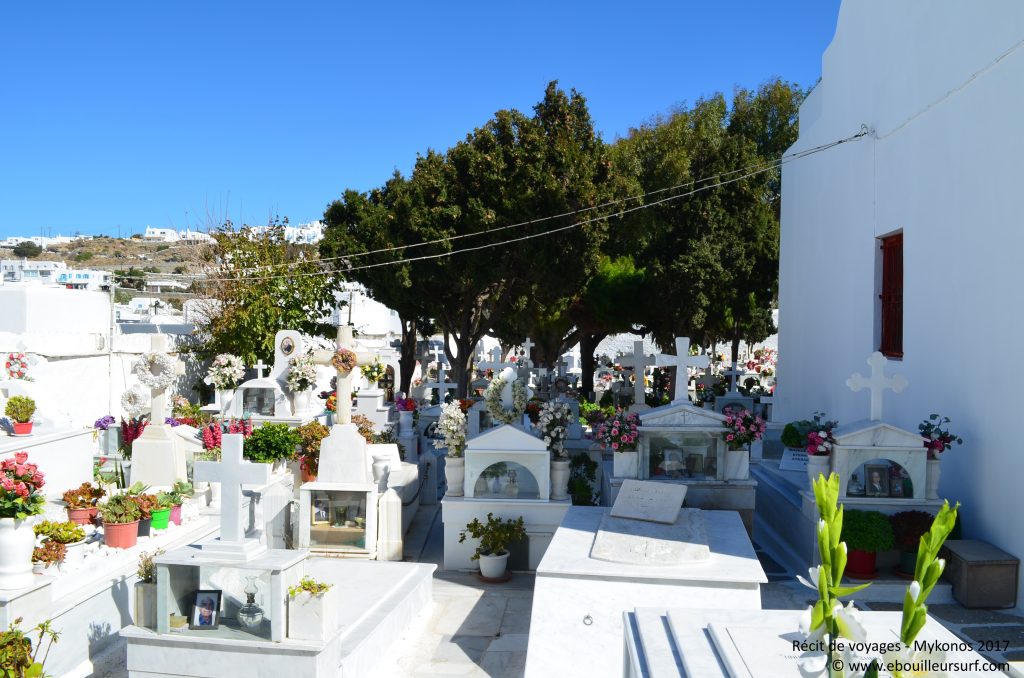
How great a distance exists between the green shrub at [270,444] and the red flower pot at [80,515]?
269 cm

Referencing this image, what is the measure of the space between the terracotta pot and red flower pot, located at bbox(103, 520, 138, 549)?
0.59 metres

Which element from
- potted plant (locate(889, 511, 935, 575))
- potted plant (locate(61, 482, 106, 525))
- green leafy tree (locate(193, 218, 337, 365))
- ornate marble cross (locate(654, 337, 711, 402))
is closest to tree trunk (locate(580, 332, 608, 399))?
green leafy tree (locate(193, 218, 337, 365))

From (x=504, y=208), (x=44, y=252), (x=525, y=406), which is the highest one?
(x=44, y=252)

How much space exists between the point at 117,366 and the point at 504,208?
9762 millimetres

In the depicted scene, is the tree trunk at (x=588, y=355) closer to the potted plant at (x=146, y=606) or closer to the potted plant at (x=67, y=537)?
the potted plant at (x=67, y=537)

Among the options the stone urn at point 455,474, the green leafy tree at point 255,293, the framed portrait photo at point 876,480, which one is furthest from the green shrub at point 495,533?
the green leafy tree at point 255,293

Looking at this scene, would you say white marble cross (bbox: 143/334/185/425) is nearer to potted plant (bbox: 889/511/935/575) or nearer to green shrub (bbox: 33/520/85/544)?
green shrub (bbox: 33/520/85/544)

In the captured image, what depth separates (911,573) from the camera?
8.68 meters

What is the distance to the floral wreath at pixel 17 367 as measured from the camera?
1252 centimetres

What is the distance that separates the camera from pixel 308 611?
233 inches

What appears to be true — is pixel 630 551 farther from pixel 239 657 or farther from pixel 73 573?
pixel 73 573

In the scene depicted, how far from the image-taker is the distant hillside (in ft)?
208

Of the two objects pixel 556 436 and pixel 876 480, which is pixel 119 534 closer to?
pixel 556 436

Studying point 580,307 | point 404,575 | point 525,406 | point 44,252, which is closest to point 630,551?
point 404,575
